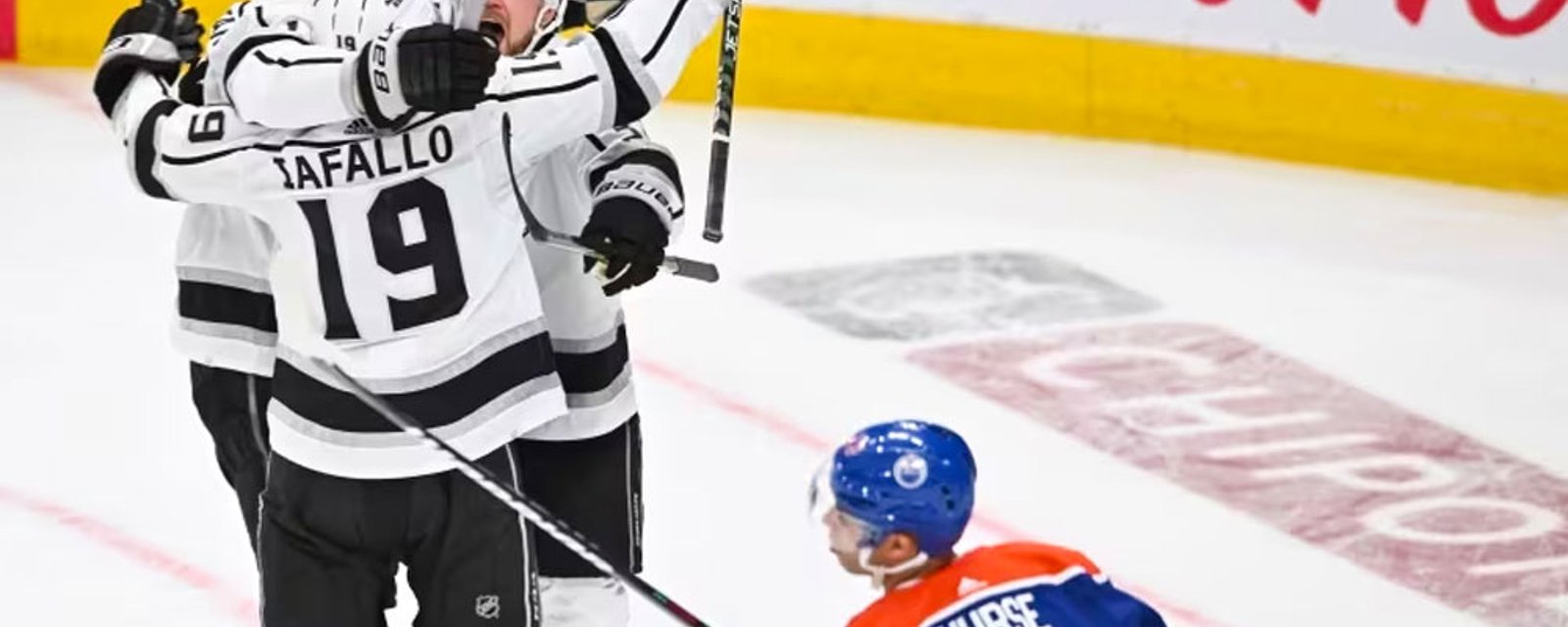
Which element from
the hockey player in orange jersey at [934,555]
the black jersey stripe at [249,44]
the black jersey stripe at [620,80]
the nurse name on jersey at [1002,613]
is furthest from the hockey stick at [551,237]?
the nurse name on jersey at [1002,613]

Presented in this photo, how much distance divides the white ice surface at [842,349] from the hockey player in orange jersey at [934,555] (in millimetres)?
1740

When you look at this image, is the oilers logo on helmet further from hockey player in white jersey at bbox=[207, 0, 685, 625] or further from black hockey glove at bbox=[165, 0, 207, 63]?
black hockey glove at bbox=[165, 0, 207, 63]

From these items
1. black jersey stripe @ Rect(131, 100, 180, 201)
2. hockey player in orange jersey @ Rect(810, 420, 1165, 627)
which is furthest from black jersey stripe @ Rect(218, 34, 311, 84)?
hockey player in orange jersey @ Rect(810, 420, 1165, 627)

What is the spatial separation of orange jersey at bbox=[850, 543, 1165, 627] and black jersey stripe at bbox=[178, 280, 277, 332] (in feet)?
3.50

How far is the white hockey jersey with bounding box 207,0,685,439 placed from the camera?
277 centimetres

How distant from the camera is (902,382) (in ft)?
17.5

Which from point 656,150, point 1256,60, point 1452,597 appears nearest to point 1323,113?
point 1256,60

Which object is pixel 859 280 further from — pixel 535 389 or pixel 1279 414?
pixel 535 389

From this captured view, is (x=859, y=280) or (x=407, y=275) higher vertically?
(x=407, y=275)

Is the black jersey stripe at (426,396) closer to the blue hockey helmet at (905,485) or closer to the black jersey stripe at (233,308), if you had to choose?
the black jersey stripe at (233,308)

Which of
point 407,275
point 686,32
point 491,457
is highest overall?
point 686,32

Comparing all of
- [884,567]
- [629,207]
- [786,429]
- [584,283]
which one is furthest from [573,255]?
[786,429]

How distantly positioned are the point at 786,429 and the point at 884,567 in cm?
254

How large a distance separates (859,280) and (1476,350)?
48.2 inches
